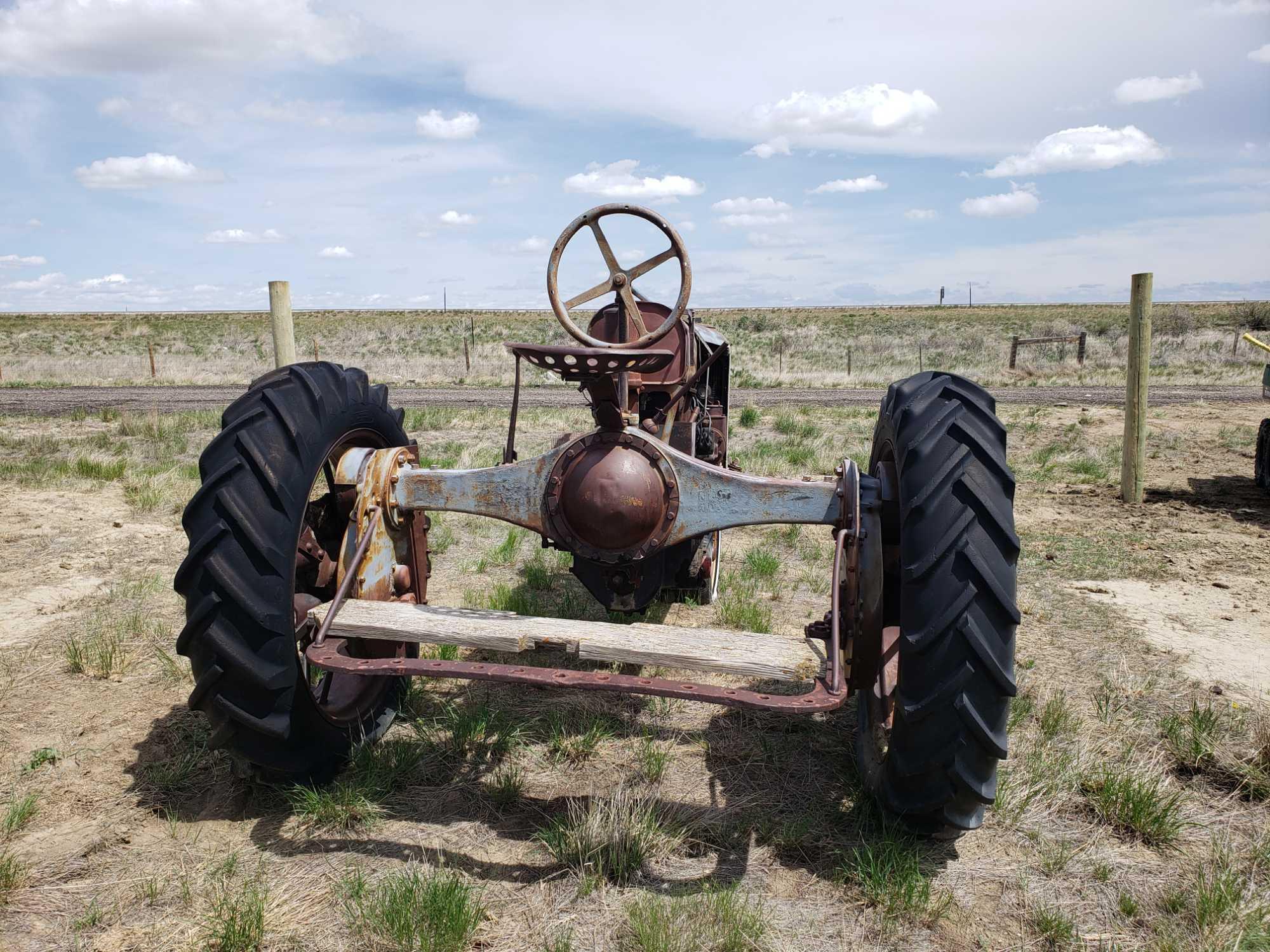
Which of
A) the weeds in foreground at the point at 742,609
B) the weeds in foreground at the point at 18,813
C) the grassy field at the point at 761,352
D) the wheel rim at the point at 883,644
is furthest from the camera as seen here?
the grassy field at the point at 761,352

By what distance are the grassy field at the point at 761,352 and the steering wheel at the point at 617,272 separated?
45.1ft

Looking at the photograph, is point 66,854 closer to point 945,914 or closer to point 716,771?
point 716,771

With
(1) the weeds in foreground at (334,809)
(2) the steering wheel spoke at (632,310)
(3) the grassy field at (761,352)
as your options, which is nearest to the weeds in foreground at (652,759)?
(1) the weeds in foreground at (334,809)

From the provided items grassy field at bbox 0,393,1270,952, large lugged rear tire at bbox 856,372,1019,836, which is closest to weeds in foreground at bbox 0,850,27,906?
grassy field at bbox 0,393,1270,952

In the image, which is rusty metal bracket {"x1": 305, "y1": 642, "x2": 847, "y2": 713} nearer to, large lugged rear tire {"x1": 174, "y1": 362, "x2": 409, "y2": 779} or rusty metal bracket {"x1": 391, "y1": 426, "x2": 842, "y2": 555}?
large lugged rear tire {"x1": 174, "y1": 362, "x2": 409, "y2": 779}

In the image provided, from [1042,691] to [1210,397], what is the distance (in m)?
15.4

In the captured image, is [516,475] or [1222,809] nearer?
[1222,809]

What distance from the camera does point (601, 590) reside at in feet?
11.8

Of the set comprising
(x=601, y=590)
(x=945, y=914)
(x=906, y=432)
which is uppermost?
(x=906, y=432)

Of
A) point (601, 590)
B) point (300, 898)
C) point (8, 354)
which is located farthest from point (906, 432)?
point (8, 354)

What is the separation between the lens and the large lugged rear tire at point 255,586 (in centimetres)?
276

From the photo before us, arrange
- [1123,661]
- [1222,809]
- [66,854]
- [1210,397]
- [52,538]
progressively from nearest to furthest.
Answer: [66,854] < [1222,809] < [1123,661] < [52,538] < [1210,397]

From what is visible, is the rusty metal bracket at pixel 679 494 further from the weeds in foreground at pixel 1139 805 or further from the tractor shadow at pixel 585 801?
the weeds in foreground at pixel 1139 805

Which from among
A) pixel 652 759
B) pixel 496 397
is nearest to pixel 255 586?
Result: pixel 652 759
